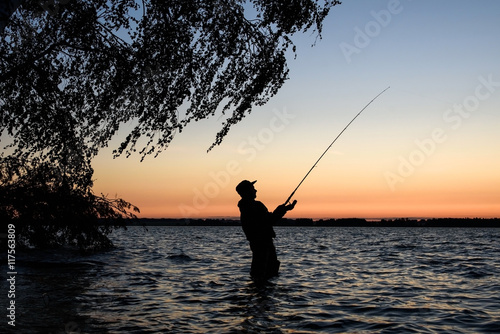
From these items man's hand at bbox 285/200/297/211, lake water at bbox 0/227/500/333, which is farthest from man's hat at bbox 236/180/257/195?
lake water at bbox 0/227/500/333

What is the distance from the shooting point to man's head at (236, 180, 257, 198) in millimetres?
10289

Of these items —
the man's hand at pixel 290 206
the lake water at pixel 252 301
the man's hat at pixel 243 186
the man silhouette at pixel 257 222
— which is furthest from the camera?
the man's hat at pixel 243 186

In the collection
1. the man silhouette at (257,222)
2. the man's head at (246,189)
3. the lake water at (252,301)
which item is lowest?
the lake water at (252,301)

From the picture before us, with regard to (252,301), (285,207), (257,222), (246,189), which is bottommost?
(252,301)

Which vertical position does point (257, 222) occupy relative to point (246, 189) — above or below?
below

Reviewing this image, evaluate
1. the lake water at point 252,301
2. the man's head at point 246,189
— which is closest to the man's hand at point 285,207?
the man's head at point 246,189

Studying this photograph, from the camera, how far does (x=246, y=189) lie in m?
10.3

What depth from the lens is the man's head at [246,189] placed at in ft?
33.8

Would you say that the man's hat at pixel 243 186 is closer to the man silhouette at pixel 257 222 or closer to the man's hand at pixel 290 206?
the man silhouette at pixel 257 222

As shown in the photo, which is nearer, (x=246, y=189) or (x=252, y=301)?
(x=252, y=301)

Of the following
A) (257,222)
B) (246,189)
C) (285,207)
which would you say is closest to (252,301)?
(257,222)

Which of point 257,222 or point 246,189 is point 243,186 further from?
point 257,222

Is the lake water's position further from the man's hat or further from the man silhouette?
the man's hat

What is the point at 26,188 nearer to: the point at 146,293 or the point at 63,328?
the point at 146,293
